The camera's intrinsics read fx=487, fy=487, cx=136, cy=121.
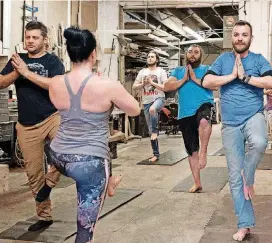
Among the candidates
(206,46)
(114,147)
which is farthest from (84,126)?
(206,46)

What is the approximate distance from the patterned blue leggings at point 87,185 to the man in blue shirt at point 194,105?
2.52m

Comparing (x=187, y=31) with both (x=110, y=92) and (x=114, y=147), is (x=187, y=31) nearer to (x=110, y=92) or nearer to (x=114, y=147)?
(x=114, y=147)

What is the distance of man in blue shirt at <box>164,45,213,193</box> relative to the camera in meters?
4.82

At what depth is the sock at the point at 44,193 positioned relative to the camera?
3.65 metres

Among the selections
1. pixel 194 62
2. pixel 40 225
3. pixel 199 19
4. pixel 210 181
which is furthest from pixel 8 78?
pixel 199 19

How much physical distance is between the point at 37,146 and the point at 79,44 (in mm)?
1452

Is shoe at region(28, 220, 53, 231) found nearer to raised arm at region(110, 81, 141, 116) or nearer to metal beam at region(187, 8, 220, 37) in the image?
raised arm at region(110, 81, 141, 116)

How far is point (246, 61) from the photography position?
3.35m

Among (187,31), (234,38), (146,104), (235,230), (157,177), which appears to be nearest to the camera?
(234,38)

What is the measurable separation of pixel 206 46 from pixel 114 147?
1262cm

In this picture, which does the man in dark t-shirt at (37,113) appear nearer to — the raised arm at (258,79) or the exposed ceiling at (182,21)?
the raised arm at (258,79)

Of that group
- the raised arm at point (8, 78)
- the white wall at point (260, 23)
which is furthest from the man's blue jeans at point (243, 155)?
the white wall at point (260, 23)

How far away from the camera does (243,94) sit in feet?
10.9

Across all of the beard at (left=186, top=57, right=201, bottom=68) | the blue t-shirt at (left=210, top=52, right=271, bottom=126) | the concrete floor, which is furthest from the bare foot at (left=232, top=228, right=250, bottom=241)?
the beard at (left=186, top=57, right=201, bottom=68)
